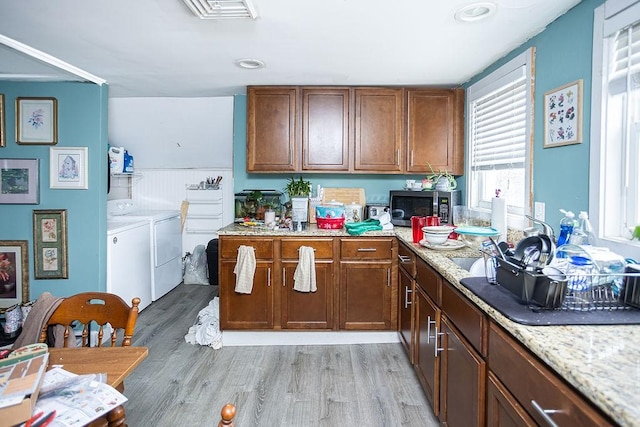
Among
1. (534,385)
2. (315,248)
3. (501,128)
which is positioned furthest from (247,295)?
(534,385)

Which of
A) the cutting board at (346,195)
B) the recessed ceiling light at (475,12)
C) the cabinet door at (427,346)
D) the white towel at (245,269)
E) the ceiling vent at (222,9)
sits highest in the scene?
the recessed ceiling light at (475,12)

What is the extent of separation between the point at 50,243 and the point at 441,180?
3.29m

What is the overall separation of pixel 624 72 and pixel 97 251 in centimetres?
351

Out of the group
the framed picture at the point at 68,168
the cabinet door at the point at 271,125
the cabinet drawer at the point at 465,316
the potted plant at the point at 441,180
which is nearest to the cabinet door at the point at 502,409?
the cabinet drawer at the point at 465,316

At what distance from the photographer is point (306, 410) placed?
90.8 inches

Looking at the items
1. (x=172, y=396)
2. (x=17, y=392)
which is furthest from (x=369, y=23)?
(x=172, y=396)

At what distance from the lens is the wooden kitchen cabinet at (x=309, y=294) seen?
10.5ft

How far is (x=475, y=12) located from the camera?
6.86ft

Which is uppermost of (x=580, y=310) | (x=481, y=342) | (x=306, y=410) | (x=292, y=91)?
(x=292, y=91)

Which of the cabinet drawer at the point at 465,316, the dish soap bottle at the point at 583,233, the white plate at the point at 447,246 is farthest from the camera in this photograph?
the white plate at the point at 447,246

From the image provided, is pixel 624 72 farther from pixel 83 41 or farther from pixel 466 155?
pixel 83 41

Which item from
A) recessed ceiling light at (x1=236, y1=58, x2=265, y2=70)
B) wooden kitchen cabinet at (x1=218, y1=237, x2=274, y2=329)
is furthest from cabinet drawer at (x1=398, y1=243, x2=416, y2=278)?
recessed ceiling light at (x1=236, y1=58, x2=265, y2=70)

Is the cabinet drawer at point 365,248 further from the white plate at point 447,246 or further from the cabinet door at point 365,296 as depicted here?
the white plate at point 447,246

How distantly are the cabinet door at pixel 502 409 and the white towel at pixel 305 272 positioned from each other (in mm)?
1885
